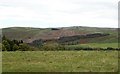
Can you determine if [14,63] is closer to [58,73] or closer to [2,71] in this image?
[2,71]

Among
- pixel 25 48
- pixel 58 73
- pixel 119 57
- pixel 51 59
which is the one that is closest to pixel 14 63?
pixel 51 59

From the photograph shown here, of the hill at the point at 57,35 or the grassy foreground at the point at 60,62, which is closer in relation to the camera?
the grassy foreground at the point at 60,62

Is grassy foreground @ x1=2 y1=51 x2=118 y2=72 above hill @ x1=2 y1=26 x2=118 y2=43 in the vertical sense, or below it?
above

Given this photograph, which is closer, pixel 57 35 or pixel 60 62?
pixel 60 62

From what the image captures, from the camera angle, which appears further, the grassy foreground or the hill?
the hill

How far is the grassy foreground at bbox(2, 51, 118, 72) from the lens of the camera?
22.6 m

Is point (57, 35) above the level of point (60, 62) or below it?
below

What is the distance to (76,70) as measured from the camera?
2194cm

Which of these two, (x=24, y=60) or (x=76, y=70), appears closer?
(x=76, y=70)

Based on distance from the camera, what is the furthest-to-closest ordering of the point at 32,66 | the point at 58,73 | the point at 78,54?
the point at 78,54 → the point at 32,66 → the point at 58,73

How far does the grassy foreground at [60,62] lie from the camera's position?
22581 millimetres

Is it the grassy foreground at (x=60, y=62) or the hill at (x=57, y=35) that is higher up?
the grassy foreground at (x=60, y=62)

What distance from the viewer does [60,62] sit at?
990 inches

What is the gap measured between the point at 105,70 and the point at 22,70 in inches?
250
